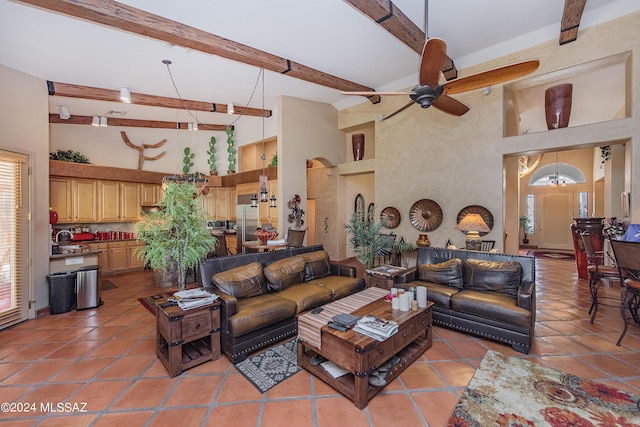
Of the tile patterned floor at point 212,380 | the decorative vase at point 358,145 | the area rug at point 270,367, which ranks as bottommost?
the tile patterned floor at point 212,380

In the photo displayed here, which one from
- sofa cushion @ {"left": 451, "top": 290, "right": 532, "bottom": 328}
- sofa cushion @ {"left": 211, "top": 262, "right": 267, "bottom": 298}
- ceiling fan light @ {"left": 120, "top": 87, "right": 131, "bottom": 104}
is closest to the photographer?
sofa cushion @ {"left": 451, "top": 290, "right": 532, "bottom": 328}

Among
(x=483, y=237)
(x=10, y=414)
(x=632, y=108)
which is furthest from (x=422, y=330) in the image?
(x=632, y=108)

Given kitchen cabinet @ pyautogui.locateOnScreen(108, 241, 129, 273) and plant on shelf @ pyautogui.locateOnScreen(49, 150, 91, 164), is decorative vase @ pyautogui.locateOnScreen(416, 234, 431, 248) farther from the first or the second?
plant on shelf @ pyautogui.locateOnScreen(49, 150, 91, 164)

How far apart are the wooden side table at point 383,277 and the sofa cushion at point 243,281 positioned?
5.22ft

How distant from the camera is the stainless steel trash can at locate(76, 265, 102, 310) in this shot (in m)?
4.19

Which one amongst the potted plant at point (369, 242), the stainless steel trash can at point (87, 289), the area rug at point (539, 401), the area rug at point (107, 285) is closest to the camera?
the area rug at point (539, 401)

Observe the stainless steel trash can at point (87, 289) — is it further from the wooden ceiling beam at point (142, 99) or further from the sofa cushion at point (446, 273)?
Result: the sofa cushion at point (446, 273)

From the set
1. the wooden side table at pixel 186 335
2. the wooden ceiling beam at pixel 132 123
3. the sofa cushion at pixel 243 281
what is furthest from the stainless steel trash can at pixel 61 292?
the wooden ceiling beam at pixel 132 123

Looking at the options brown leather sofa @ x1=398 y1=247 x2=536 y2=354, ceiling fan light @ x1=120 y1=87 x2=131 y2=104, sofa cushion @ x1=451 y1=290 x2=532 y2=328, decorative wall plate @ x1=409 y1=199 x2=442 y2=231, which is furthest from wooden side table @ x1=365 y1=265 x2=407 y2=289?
ceiling fan light @ x1=120 y1=87 x2=131 y2=104

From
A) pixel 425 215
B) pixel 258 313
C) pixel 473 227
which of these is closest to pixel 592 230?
pixel 425 215

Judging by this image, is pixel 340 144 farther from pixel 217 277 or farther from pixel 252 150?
pixel 217 277

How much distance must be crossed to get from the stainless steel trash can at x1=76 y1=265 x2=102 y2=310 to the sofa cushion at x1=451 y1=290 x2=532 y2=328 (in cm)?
525

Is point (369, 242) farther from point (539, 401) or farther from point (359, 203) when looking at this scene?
point (539, 401)

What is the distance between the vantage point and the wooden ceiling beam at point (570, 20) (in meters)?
3.65
